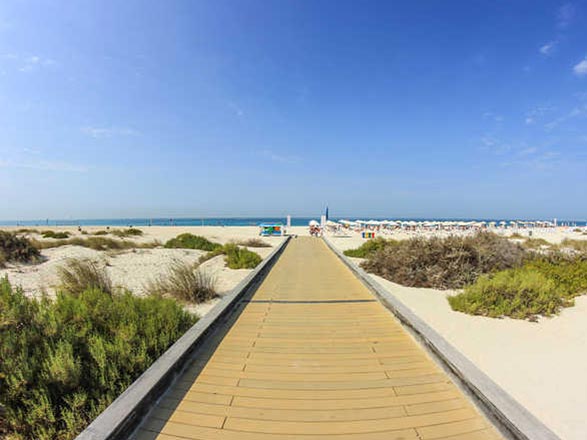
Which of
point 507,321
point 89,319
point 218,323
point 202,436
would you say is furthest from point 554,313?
point 89,319

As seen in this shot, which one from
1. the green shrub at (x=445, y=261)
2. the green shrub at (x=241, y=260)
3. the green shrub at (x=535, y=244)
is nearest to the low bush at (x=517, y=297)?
the green shrub at (x=445, y=261)

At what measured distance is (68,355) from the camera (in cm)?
267

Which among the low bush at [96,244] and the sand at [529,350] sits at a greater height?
the low bush at [96,244]

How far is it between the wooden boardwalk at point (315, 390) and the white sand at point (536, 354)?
1111 mm

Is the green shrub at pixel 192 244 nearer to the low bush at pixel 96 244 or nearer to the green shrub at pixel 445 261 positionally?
the low bush at pixel 96 244

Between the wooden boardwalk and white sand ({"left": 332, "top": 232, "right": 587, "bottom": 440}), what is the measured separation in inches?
43.8

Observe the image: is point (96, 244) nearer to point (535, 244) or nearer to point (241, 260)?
point (241, 260)

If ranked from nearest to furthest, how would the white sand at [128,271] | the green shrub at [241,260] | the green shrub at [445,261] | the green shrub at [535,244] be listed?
the white sand at [128,271] → the green shrub at [445,261] → the green shrub at [241,260] → the green shrub at [535,244]

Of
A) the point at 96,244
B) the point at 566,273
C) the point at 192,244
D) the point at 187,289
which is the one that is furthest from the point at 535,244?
the point at 96,244

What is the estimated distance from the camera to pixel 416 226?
1416 inches

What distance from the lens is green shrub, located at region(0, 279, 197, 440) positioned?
2406 mm

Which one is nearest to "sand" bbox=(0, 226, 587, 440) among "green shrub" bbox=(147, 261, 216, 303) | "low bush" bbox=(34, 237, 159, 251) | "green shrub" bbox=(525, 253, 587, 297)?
"green shrub" bbox=(147, 261, 216, 303)

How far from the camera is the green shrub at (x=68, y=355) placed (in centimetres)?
241

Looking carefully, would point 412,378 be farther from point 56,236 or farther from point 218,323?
point 56,236
